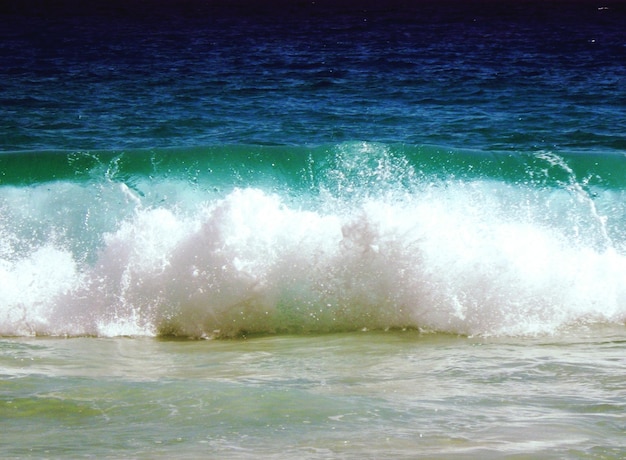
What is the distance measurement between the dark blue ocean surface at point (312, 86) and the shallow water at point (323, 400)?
682 centimetres

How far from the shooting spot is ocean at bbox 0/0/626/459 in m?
3.62

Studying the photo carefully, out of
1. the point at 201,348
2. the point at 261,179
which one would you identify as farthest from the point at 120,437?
the point at 261,179

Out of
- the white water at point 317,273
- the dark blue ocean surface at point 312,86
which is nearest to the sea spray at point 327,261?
the white water at point 317,273

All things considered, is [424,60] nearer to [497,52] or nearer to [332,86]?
[497,52]

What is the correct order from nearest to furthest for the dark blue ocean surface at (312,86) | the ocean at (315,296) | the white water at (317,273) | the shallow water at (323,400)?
1. the shallow water at (323,400)
2. the ocean at (315,296)
3. the white water at (317,273)
4. the dark blue ocean surface at (312,86)

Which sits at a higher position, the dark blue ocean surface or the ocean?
the dark blue ocean surface

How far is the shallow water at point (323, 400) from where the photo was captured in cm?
337

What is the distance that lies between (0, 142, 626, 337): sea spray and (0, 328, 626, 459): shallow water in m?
0.57

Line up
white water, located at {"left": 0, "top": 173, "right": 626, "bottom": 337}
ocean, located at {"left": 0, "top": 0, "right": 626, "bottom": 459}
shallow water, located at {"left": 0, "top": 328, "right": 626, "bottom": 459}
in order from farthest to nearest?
white water, located at {"left": 0, "top": 173, "right": 626, "bottom": 337} → ocean, located at {"left": 0, "top": 0, "right": 626, "bottom": 459} → shallow water, located at {"left": 0, "top": 328, "right": 626, "bottom": 459}

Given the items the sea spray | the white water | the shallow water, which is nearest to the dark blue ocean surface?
the sea spray

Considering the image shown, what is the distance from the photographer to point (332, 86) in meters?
16.4

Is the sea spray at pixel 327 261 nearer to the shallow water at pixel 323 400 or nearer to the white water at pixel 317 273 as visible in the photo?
the white water at pixel 317 273

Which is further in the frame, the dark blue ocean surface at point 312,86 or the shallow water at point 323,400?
the dark blue ocean surface at point 312,86

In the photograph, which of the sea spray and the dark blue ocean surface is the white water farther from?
the dark blue ocean surface
